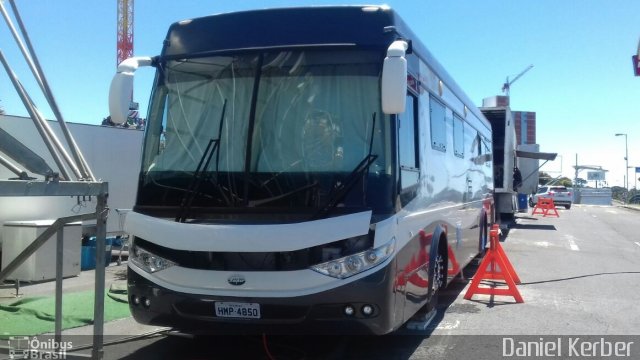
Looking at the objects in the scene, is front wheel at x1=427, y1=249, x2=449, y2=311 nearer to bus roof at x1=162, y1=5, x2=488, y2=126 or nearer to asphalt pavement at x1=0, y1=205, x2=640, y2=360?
asphalt pavement at x1=0, y1=205, x2=640, y2=360

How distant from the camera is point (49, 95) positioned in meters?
5.62

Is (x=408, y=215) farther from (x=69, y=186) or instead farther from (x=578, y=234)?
(x=578, y=234)

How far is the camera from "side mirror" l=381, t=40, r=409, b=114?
4.63m

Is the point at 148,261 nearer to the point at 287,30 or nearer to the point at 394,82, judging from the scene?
the point at 287,30

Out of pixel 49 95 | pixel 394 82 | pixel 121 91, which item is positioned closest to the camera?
pixel 394 82

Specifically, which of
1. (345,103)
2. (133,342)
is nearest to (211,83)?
(345,103)

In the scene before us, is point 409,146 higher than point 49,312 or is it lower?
higher

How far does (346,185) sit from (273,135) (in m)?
0.84

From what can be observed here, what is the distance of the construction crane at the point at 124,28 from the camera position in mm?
65812

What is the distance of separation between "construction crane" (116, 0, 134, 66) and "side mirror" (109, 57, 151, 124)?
6446cm

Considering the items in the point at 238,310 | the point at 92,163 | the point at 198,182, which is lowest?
the point at 238,310

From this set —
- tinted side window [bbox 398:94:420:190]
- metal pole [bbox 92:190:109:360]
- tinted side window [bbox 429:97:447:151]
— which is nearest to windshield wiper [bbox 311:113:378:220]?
tinted side window [bbox 398:94:420:190]

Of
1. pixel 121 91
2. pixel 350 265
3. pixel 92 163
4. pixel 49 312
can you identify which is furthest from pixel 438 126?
pixel 92 163

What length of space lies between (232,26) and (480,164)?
24.1 feet
